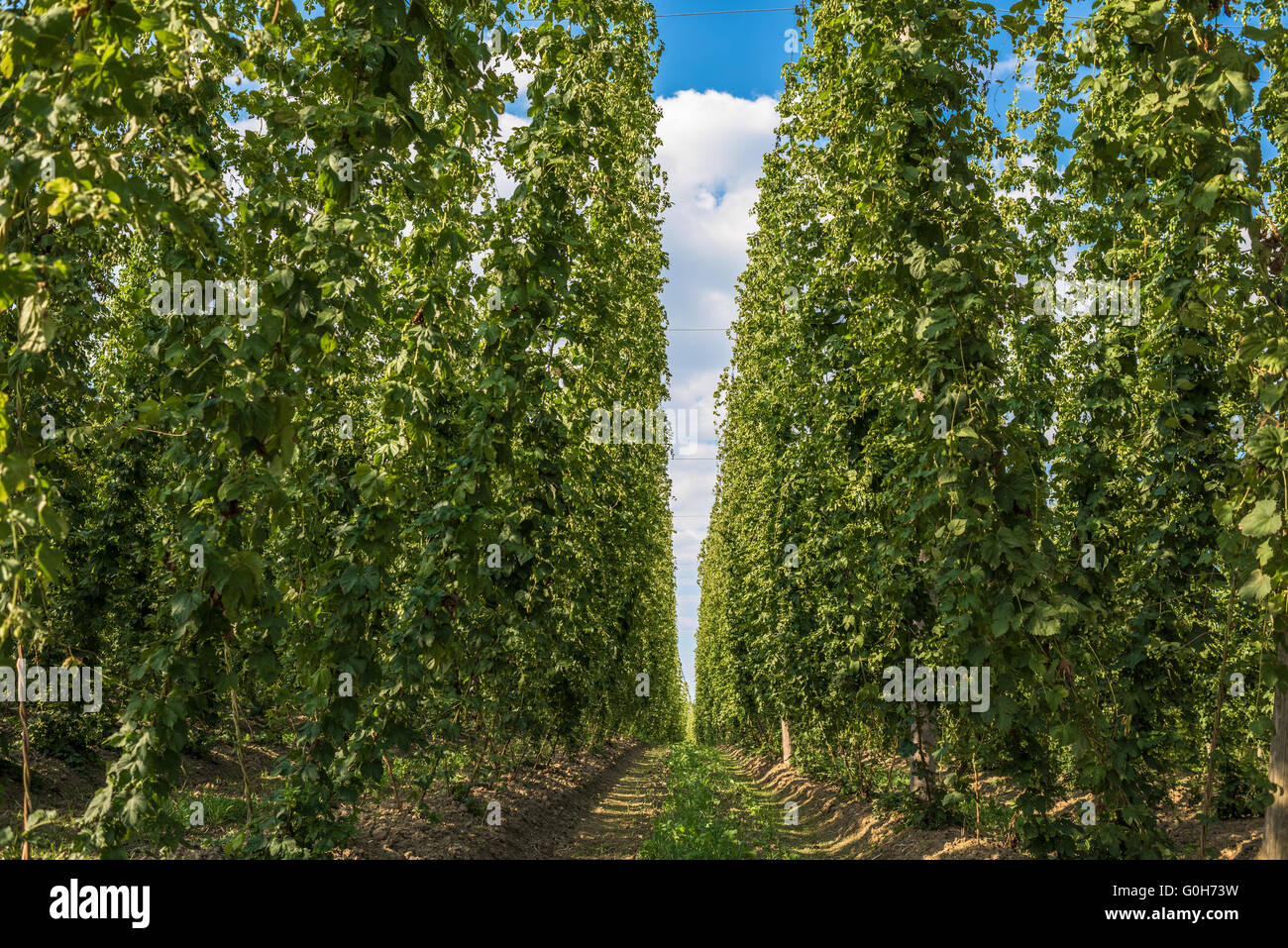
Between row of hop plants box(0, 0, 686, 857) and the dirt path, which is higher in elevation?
row of hop plants box(0, 0, 686, 857)

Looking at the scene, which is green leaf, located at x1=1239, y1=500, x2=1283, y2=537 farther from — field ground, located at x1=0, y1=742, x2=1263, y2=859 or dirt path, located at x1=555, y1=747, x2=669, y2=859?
dirt path, located at x1=555, y1=747, x2=669, y2=859

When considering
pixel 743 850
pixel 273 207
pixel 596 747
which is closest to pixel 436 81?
pixel 273 207

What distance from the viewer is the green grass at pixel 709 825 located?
821 cm

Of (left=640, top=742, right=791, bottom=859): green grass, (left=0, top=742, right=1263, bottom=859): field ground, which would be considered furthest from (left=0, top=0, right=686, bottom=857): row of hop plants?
(left=640, top=742, right=791, bottom=859): green grass

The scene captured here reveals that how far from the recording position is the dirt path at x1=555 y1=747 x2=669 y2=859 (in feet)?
33.6

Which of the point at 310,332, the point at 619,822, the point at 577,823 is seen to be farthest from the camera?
the point at 619,822

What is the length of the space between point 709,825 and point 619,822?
15.7ft

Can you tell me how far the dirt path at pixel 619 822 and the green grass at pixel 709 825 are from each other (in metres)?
0.43

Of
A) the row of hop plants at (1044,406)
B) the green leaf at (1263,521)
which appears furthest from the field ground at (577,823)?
the green leaf at (1263,521)

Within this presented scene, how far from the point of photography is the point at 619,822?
13180 mm

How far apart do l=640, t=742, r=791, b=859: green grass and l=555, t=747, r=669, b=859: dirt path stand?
431 millimetres

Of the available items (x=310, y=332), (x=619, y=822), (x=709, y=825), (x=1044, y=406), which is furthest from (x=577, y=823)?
(x=310, y=332)

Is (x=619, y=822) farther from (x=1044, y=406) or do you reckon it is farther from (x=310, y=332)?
(x=310, y=332)
